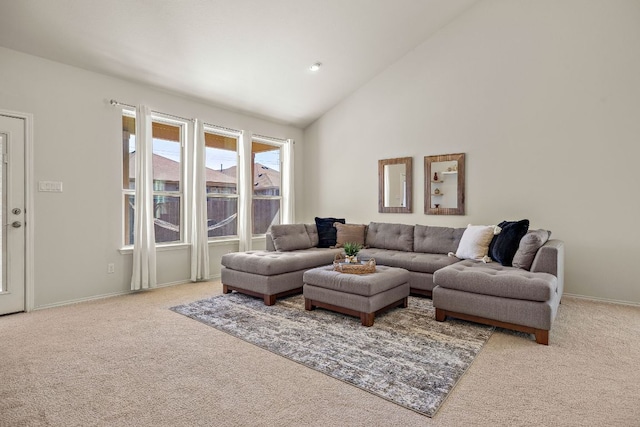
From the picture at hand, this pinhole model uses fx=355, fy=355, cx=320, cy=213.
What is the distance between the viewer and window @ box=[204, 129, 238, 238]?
5320 mm

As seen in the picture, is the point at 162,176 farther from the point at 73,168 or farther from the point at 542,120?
the point at 542,120

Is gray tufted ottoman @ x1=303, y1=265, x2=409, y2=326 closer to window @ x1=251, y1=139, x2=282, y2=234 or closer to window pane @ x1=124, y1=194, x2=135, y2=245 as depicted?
window pane @ x1=124, y1=194, x2=135, y2=245

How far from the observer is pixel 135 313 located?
3500mm

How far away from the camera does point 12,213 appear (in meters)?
3.48

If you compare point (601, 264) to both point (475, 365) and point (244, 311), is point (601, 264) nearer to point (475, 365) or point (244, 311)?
point (475, 365)

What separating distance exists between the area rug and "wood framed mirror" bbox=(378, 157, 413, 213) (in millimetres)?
1879

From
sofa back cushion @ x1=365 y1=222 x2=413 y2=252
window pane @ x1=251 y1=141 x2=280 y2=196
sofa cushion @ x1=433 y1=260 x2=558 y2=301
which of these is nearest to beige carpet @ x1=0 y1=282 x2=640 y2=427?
sofa cushion @ x1=433 y1=260 x2=558 y2=301

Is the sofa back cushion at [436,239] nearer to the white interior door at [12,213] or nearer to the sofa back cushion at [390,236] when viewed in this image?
the sofa back cushion at [390,236]

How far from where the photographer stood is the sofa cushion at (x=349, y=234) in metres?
5.17

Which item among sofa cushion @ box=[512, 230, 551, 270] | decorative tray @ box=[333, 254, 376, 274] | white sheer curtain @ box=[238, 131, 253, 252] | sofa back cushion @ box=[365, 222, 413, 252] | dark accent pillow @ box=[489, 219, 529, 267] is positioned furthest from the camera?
white sheer curtain @ box=[238, 131, 253, 252]

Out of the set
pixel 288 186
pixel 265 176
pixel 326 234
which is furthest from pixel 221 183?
pixel 326 234

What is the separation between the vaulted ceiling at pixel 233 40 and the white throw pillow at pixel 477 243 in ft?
9.18

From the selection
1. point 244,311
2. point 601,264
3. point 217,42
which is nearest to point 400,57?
point 217,42

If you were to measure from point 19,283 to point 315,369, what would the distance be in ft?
10.6
